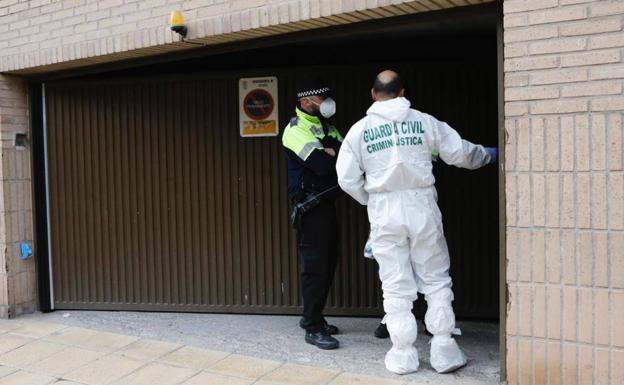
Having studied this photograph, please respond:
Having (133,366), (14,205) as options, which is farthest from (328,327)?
(14,205)

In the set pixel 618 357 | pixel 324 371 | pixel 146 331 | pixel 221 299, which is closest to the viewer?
pixel 618 357

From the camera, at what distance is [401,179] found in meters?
3.85

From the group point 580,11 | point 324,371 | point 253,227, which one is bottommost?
point 324,371

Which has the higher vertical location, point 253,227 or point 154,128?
point 154,128

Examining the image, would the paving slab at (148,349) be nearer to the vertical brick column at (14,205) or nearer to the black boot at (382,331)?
the black boot at (382,331)

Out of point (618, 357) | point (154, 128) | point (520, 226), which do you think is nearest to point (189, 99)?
point (154, 128)

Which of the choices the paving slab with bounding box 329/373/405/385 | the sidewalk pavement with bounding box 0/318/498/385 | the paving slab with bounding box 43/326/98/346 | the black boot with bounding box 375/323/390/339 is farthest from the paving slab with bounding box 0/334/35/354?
the black boot with bounding box 375/323/390/339

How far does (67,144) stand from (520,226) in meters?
4.18

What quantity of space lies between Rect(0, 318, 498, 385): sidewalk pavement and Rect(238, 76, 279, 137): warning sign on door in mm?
1835

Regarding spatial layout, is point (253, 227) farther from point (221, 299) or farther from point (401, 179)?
point (401, 179)

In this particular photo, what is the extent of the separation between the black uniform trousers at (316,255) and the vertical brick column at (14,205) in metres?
2.72

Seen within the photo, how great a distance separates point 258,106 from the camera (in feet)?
17.8

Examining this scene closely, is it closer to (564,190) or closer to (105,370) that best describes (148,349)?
(105,370)

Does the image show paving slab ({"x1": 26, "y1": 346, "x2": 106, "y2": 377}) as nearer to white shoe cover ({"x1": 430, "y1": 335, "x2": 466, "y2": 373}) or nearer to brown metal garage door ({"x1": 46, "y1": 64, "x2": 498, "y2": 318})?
brown metal garage door ({"x1": 46, "y1": 64, "x2": 498, "y2": 318})
